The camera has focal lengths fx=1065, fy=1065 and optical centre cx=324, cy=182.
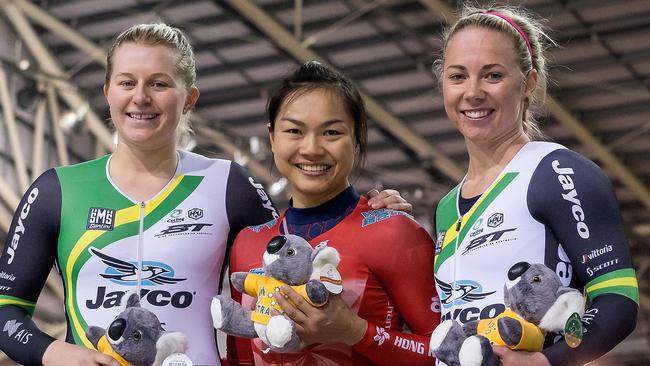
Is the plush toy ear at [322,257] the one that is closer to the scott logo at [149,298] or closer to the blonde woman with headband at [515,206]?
the blonde woman with headband at [515,206]

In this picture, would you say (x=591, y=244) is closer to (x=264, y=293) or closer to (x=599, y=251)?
(x=599, y=251)

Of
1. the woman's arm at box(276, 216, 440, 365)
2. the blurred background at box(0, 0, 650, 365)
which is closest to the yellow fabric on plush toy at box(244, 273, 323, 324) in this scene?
the woman's arm at box(276, 216, 440, 365)

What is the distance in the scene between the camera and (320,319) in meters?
2.76

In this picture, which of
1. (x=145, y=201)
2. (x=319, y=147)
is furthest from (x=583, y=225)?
(x=145, y=201)

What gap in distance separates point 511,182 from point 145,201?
1205 mm

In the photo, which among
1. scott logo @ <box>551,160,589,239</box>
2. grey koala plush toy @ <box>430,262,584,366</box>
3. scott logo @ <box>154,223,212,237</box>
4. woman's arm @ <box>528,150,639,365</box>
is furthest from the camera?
scott logo @ <box>154,223,212,237</box>

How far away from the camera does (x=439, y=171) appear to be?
1662cm

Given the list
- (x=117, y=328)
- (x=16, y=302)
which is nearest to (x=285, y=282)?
(x=117, y=328)

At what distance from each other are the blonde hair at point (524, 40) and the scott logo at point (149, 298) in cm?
105

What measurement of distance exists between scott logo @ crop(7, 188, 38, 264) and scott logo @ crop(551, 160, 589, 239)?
1679mm

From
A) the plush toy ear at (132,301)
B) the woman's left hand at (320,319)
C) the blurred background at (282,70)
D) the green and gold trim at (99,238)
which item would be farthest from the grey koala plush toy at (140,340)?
the blurred background at (282,70)

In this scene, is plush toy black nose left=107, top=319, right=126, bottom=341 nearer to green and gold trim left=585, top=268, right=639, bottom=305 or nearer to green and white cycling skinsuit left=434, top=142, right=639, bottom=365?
green and white cycling skinsuit left=434, top=142, right=639, bottom=365

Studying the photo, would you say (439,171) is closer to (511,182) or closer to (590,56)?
(590,56)

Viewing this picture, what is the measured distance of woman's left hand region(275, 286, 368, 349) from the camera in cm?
274
